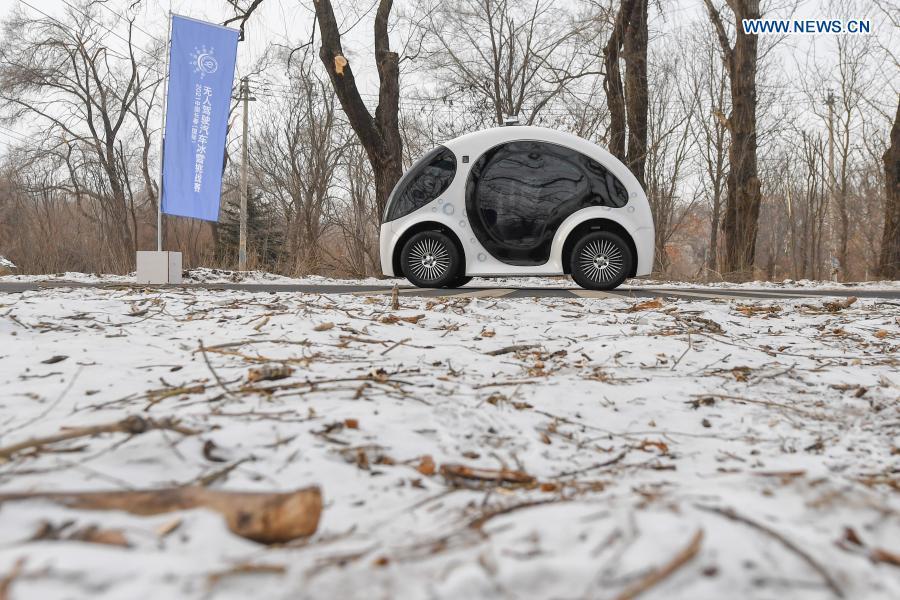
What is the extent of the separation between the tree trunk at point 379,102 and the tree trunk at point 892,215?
11155mm

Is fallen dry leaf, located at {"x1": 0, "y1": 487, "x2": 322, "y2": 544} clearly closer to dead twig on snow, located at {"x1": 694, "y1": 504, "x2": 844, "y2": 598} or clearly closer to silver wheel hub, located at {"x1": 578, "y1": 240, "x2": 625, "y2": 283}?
dead twig on snow, located at {"x1": 694, "y1": 504, "x2": 844, "y2": 598}

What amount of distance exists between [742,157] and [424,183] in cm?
825

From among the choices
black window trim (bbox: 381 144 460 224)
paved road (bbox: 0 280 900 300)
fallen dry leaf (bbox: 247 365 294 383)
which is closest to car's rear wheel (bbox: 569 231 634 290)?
paved road (bbox: 0 280 900 300)

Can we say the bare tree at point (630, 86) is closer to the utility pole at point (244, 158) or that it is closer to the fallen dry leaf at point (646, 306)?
the fallen dry leaf at point (646, 306)

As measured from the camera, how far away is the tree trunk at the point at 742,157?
13352 millimetres

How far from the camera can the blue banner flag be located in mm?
11289

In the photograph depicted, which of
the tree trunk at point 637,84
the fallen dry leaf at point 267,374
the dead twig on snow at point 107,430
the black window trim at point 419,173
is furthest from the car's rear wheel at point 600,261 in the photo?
the dead twig on snow at point 107,430

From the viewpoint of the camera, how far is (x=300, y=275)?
13.6m

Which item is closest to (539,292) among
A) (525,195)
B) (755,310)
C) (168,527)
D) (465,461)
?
(525,195)

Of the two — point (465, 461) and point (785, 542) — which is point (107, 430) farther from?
point (785, 542)

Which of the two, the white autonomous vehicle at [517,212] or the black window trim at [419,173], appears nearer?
the white autonomous vehicle at [517,212]

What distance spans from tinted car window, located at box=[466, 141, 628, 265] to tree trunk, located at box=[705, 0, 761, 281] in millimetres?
6489

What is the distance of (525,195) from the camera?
8.64m

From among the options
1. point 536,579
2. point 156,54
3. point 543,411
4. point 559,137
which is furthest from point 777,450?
point 156,54
